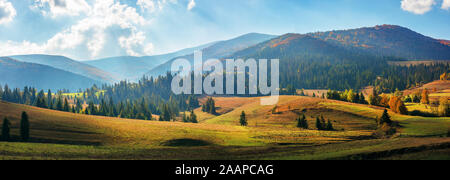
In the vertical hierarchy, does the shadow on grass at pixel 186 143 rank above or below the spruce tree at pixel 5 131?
below

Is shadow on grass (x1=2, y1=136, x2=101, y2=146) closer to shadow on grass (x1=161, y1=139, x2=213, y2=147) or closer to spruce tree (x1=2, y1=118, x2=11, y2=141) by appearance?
spruce tree (x1=2, y1=118, x2=11, y2=141)

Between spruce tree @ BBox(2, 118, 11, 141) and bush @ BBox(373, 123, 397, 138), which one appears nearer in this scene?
spruce tree @ BBox(2, 118, 11, 141)

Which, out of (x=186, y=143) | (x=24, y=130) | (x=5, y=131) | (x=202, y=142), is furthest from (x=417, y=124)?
(x=5, y=131)

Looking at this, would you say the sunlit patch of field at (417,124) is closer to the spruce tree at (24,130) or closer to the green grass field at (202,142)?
the green grass field at (202,142)

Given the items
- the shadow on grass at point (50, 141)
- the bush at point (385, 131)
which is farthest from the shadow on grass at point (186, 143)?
the bush at point (385, 131)

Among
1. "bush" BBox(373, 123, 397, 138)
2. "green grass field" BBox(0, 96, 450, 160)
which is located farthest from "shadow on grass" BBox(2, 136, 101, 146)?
"bush" BBox(373, 123, 397, 138)

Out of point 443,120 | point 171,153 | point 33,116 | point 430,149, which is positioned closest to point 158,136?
point 171,153

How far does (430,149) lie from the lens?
38344 millimetres

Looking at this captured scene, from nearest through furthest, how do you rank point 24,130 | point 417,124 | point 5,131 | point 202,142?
1. point 5,131
2. point 24,130
3. point 202,142
4. point 417,124

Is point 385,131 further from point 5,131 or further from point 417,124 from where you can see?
point 5,131

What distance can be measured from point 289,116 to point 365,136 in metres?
46.3
